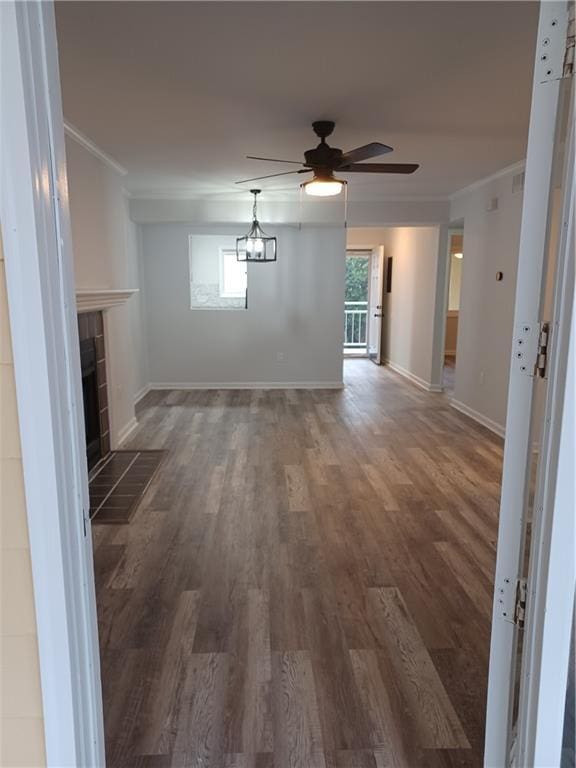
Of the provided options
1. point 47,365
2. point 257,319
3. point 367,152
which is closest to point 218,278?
point 257,319

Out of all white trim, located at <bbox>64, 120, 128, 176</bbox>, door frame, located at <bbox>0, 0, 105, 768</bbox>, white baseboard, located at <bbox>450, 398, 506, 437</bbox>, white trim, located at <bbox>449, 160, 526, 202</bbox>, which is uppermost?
white trim, located at <bbox>64, 120, 128, 176</bbox>

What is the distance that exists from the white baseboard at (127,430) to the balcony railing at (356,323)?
19.0 ft

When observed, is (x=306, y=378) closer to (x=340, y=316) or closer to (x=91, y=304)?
(x=340, y=316)

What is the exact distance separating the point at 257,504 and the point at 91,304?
1953mm

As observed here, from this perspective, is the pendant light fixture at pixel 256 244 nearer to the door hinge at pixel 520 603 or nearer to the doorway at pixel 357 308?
the doorway at pixel 357 308

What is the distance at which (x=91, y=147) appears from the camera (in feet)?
13.3

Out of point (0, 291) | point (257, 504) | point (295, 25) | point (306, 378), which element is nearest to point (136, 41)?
point (295, 25)

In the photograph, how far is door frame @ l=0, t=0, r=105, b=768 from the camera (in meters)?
0.88

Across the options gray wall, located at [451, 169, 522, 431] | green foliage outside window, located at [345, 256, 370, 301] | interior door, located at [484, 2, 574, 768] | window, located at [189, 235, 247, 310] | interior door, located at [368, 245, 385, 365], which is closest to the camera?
interior door, located at [484, 2, 574, 768]

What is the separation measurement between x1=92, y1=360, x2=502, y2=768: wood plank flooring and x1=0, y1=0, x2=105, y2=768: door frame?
0.64 metres

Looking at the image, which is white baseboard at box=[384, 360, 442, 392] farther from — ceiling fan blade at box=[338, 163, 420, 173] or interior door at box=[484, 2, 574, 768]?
interior door at box=[484, 2, 574, 768]

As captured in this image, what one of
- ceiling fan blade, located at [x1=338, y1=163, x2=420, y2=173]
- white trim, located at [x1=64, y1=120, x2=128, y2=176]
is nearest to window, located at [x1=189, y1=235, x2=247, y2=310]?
white trim, located at [x1=64, y1=120, x2=128, y2=176]

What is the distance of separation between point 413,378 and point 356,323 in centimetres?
300

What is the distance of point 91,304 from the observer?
3.77 meters
